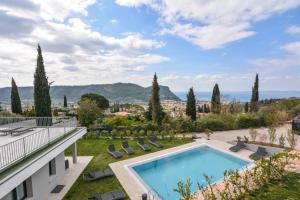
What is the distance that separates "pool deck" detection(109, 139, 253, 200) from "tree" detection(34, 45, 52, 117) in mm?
14563

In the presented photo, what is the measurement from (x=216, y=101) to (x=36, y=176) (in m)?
31.3

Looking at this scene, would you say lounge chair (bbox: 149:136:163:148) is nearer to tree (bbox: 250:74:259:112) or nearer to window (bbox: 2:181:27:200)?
window (bbox: 2:181:27:200)

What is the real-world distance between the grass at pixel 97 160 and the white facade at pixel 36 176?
1.18m

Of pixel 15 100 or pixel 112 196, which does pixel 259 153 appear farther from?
pixel 15 100

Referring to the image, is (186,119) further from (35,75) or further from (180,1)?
(35,75)

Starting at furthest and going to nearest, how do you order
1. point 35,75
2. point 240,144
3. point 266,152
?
point 35,75 < point 240,144 < point 266,152

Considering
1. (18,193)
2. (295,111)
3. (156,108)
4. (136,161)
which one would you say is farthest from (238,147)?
(295,111)

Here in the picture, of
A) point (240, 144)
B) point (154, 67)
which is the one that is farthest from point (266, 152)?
point (154, 67)

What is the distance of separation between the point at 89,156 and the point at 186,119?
12639mm

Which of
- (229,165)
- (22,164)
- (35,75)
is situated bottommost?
(229,165)

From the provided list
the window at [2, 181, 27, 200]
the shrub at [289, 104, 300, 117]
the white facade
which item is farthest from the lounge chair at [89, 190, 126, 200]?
the shrub at [289, 104, 300, 117]

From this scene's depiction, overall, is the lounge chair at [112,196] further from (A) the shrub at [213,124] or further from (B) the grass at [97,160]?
(A) the shrub at [213,124]

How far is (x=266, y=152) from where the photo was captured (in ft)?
55.0

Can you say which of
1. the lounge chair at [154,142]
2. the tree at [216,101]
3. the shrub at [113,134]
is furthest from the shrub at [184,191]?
the tree at [216,101]
